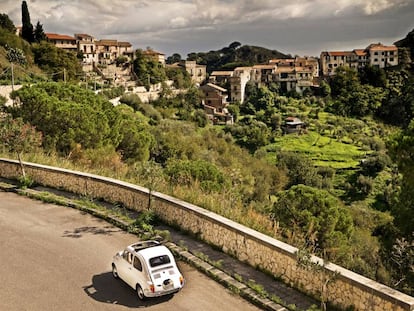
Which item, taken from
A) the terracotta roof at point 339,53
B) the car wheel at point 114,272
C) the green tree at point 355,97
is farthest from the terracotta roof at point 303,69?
the car wheel at point 114,272

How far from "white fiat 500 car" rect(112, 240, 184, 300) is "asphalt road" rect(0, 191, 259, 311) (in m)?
0.24

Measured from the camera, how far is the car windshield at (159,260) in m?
8.40

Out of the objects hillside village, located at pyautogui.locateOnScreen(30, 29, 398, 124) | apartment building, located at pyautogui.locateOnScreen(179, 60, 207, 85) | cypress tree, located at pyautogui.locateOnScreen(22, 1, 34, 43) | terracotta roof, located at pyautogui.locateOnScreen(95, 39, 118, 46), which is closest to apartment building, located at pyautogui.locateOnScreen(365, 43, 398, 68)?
hillside village, located at pyautogui.locateOnScreen(30, 29, 398, 124)

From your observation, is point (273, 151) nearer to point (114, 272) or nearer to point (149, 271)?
point (114, 272)

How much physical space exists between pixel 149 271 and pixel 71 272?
2171mm

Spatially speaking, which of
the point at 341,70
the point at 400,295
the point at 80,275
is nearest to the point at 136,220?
the point at 80,275

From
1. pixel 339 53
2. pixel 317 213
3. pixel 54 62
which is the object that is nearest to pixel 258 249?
pixel 317 213

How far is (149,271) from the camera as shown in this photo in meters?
8.24

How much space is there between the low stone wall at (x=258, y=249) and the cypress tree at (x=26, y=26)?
2562 inches

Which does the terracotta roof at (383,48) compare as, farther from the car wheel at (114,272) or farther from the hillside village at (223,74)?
the car wheel at (114,272)

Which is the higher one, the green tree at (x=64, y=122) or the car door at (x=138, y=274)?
the green tree at (x=64, y=122)

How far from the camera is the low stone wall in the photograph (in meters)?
7.25

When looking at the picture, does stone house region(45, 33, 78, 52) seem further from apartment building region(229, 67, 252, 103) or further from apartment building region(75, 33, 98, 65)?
apartment building region(229, 67, 252, 103)

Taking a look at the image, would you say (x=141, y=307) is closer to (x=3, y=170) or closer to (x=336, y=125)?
(x=3, y=170)
